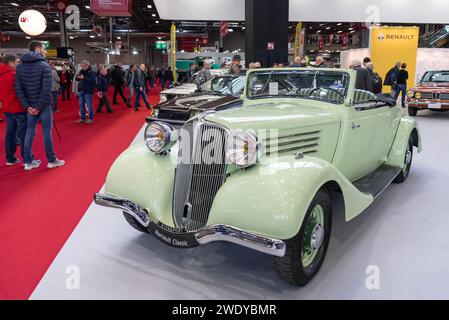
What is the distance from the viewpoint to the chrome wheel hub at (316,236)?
2.49 metres

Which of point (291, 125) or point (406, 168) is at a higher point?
point (291, 125)

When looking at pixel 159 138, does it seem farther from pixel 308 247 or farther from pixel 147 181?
pixel 308 247

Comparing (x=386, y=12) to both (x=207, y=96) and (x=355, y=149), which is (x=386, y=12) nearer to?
(x=207, y=96)

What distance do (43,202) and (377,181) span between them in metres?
3.34

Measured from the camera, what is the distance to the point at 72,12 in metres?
15.6

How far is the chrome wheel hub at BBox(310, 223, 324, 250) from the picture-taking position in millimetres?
2494

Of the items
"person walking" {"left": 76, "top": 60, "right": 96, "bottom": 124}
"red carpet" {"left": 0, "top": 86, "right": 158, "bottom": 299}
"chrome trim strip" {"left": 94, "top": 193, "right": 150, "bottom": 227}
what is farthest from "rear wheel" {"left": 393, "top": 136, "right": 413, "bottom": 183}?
"person walking" {"left": 76, "top": 60, "right": 96, "bottom": 124}

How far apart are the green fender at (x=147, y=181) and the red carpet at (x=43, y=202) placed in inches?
30.0

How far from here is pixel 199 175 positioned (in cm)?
257

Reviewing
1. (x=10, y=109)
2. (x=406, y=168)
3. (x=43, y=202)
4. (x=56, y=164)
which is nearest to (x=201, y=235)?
(x=43, y=202)

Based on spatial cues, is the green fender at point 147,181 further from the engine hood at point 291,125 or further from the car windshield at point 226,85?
the car windshield at point 226,85

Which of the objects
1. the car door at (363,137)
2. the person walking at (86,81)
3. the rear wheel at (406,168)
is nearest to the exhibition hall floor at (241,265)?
the car door at (363,137)

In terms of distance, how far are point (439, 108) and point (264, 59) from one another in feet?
15.0

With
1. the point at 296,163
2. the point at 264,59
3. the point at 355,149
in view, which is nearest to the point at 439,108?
the point at 264,59
